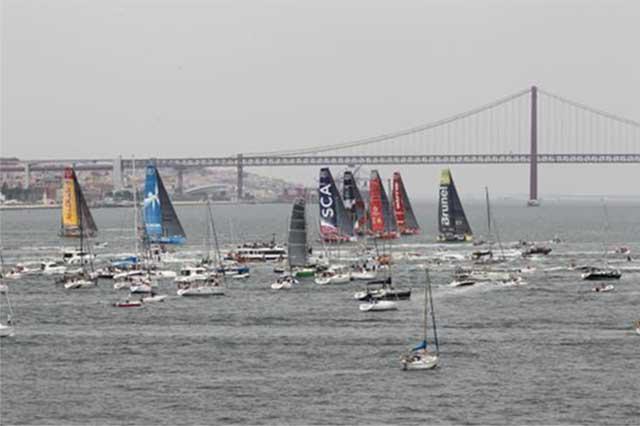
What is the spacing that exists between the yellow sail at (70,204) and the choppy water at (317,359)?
92.8 ft

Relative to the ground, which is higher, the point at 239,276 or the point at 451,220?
the point at 451,220

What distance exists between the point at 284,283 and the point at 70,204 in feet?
112

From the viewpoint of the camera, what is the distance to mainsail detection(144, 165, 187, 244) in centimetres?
7706

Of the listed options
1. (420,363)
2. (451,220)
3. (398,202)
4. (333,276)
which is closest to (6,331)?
(420,363)

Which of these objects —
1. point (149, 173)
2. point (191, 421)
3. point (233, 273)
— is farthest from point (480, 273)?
point (191, 421)

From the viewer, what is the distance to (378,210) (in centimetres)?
8569

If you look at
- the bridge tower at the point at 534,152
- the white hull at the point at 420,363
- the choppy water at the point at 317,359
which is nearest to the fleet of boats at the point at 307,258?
the choppy water at the point at 317,359

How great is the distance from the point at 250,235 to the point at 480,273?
53633mm

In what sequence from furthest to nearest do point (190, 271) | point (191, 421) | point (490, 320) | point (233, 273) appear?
point (233, 273)
point (190, 271)
point (490, 320)
point (191, 421)

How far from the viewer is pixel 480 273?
6481 centimetres

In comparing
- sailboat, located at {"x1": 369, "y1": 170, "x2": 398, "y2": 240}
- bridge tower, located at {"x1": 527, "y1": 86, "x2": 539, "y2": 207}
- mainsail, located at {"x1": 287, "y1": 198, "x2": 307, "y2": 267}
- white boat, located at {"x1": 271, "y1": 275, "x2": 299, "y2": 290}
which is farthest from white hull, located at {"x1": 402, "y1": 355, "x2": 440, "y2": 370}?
bridge tower, located at {"x1": 527, "y1": 86, "x2": 539, "y2": 207}

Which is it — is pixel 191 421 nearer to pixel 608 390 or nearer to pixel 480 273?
pixel 608 390

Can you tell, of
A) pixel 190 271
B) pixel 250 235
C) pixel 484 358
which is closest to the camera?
pixel 484 358

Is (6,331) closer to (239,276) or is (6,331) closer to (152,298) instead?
(152,298)
